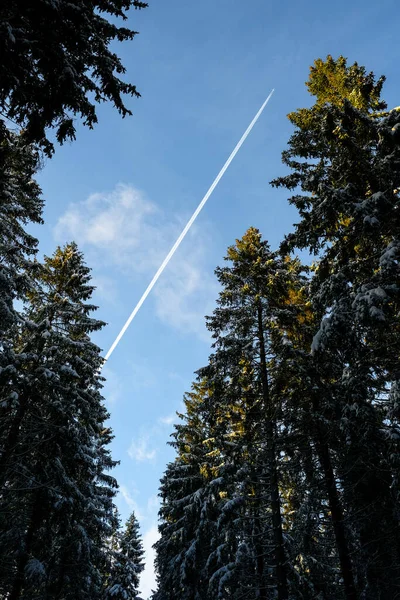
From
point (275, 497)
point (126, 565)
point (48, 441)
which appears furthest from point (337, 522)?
point (126, 565)

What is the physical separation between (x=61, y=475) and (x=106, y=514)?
293 inches

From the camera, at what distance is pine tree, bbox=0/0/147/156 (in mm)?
5906

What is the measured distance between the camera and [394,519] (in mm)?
12062

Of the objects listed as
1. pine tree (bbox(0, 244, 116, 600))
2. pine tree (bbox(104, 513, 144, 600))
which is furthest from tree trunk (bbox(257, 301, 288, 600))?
pine tree (bbox(104, 513, 144, 600))

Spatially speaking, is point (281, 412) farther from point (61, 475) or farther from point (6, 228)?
point (6, 228)

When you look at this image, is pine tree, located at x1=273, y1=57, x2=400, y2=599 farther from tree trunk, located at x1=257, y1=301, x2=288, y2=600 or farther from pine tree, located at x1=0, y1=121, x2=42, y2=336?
pine tree, located at x1=0, y1=121, x2=42, y2=336

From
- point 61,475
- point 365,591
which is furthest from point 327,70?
point 365,591

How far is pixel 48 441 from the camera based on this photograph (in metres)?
13.4

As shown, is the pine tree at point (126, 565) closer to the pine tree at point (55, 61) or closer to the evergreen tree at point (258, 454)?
the evergreen tree at point (258, 454)

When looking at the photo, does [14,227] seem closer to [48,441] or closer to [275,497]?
[48,441]

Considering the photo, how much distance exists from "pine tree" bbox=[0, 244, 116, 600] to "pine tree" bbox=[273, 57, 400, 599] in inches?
355

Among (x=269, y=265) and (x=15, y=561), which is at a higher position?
(x=269, y=265)

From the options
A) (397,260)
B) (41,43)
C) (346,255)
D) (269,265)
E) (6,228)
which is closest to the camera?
(41,43)

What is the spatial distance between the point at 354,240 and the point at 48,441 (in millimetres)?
12560
